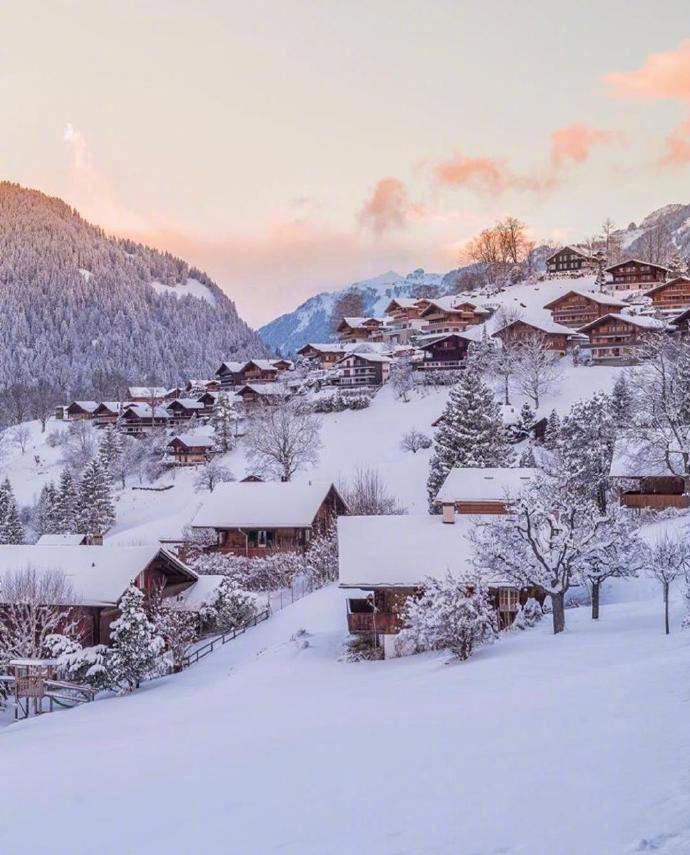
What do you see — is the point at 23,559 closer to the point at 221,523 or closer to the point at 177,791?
the point at 221,523

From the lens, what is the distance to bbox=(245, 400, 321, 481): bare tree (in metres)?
62.2

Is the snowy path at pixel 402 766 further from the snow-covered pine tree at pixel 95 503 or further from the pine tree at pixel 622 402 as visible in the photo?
the snow-covered pine tree at pixel 95 503

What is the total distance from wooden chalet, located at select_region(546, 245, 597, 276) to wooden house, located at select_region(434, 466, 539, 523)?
89.1 metres

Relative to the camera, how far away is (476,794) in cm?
893

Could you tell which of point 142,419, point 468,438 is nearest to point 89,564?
point 468,438

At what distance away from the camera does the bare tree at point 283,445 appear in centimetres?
6225

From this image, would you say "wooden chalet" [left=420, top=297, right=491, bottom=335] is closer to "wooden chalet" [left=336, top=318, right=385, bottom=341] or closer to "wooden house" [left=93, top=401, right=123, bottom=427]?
"wooden chalet" [left=336, top=318, right=385, bottom=341]

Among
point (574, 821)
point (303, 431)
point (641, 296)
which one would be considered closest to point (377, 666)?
point (574, 821)

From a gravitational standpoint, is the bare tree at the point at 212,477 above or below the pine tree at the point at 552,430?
below

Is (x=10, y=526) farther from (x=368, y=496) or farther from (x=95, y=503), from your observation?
(x=368, y=496)

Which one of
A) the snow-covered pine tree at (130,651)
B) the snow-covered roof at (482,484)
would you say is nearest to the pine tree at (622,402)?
the snow-covered roof at (482,484)

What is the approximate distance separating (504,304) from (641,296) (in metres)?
19.2

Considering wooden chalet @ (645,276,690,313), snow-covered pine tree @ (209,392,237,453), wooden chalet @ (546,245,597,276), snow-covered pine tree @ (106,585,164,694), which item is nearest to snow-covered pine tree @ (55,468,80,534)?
snow-covered pine tree @ (209,392,237,453)

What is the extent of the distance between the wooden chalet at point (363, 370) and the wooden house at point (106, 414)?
3921cm
